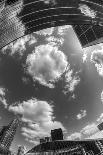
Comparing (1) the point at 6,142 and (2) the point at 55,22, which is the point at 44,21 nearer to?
(2) the point at 55,22

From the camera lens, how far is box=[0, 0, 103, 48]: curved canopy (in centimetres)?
922

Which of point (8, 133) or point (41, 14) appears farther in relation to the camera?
point (8, 133)

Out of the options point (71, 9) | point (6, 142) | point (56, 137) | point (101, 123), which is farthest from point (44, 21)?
point (6, 142)

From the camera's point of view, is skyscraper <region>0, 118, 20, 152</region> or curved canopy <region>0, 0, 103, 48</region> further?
skyscraper <region>0, 118, 20, 152</region>

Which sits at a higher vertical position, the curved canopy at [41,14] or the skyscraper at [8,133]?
the skyscraper at [8,133]

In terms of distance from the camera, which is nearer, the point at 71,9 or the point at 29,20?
the point at 71,9

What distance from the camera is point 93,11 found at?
9773mm

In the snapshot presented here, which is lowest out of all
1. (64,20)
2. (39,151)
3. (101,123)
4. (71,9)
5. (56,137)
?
(39,151)

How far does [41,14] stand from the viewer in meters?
11.1

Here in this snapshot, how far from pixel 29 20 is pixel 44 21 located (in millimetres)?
1396

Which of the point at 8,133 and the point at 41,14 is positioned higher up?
the point at 8,133

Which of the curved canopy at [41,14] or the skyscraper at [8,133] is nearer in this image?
the curved canopy at [41,14]

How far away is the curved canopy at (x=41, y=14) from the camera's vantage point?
9.22 meters

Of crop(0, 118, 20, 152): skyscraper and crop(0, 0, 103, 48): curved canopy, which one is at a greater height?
crop(0, 118, 20, 152): skyscraper
